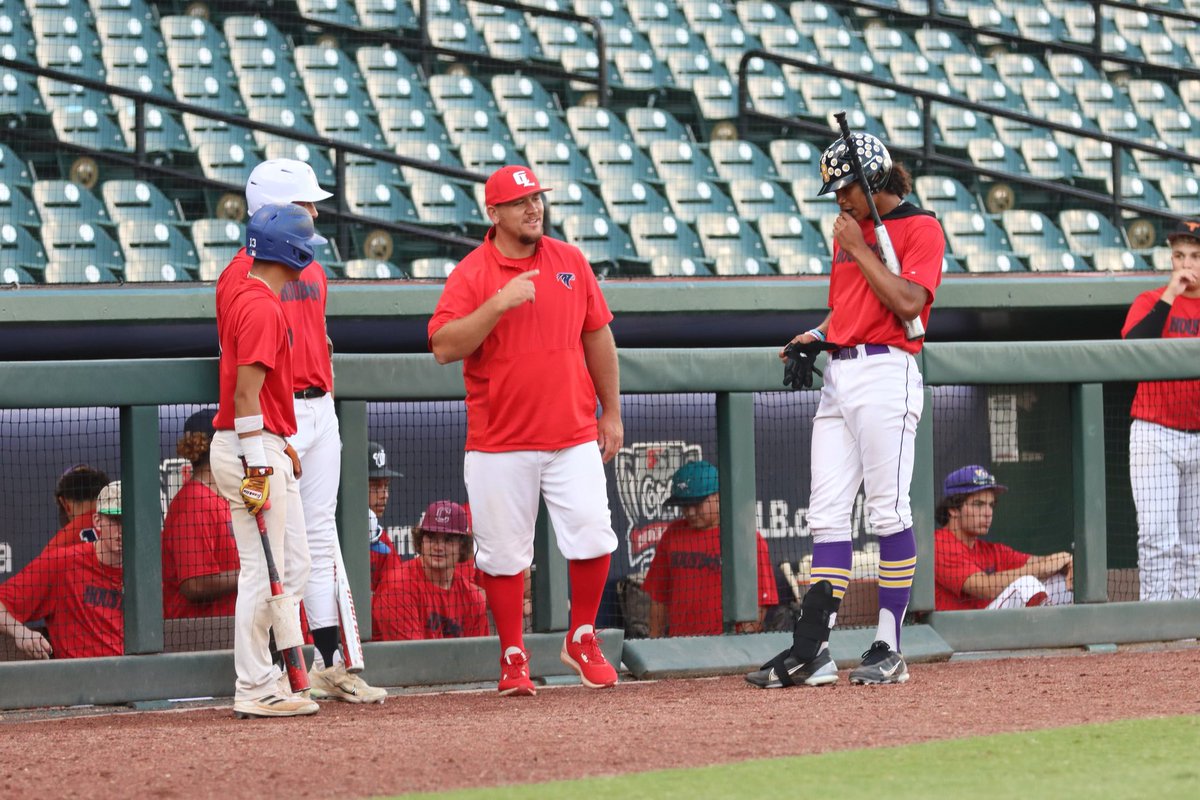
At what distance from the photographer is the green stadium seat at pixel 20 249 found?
848 cm

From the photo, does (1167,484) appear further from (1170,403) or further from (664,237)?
(664,237)

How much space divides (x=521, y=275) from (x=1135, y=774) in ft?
7.53

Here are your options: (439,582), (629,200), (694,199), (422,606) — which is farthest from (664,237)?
(422,606)

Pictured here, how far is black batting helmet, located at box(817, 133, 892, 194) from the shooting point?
4988 mm

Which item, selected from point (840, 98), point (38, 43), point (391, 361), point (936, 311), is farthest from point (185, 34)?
point (391, 361)

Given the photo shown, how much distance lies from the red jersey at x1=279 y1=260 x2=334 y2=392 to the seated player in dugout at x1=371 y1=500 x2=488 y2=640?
2.74 ft

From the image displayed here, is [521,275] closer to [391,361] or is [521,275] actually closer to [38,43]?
[391,361]

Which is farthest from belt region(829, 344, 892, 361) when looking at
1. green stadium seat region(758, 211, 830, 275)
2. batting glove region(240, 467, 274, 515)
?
green stadium seat region(758, 211, 830, 275)

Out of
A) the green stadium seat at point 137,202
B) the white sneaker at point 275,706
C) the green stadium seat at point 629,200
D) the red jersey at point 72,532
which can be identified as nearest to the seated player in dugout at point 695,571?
the white sneaker at point 275,706

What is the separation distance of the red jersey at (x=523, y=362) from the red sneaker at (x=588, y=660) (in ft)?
2.01

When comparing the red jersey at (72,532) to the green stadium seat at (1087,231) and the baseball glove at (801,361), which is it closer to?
the baseball glove at (801,361)

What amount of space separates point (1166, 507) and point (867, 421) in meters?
1.85

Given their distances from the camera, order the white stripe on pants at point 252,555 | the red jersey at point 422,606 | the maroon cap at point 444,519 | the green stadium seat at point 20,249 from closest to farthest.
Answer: the white stripe on pants at point 252,555 → the red jersey at point 422,606 → the maroon cap at point 444,519 → the green stadium seat at point 20,249

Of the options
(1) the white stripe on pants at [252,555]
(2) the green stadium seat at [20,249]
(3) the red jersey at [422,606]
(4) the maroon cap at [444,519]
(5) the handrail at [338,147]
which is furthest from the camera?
(2) the green stadium seat at [20,249]
